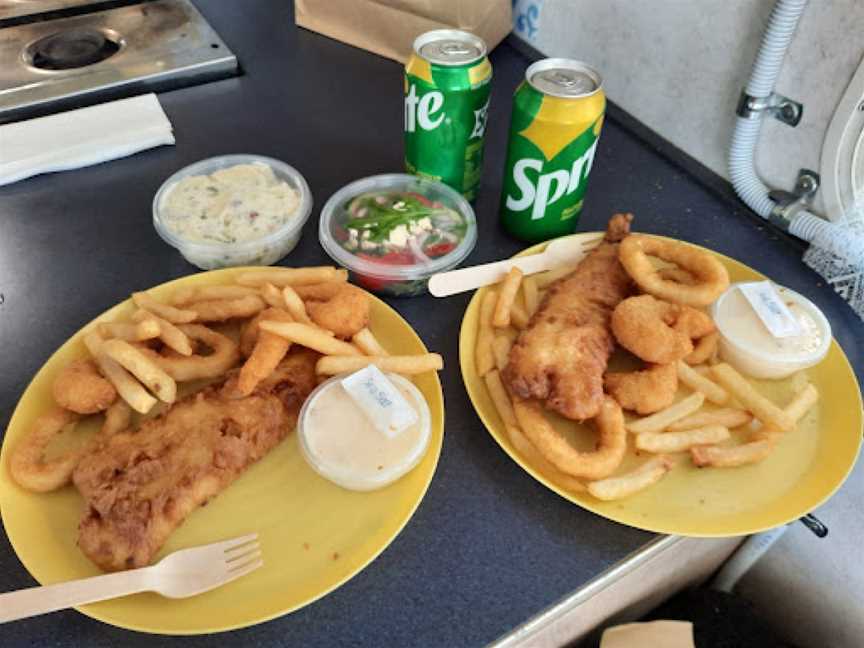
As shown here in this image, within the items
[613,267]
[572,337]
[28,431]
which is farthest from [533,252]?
[28,431]

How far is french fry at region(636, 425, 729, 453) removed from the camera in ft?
3.22

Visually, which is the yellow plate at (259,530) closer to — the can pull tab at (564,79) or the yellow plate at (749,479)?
the yellow plate at (749,479)

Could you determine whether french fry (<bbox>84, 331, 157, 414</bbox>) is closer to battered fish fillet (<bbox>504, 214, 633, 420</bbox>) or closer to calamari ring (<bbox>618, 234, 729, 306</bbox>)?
battered fish fillet (<bbox>504, 214, 633, 420</bbox>)

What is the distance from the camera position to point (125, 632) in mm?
850

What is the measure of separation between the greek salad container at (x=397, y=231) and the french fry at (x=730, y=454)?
0.53 m

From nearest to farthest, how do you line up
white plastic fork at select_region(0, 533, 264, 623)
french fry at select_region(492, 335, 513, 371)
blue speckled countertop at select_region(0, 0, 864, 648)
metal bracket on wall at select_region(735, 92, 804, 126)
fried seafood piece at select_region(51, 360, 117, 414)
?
white plastic fork at select_region(0, 533, 264, 623) < blue speckled countertop at select_region(0, 0, 864, 648) < fried seafood piece at select_region(51, 360, 117, 414) < french fry at select_region(492, 335, 513, 371) < metal bracket on wall at select_region(735, 92, 804, 126)

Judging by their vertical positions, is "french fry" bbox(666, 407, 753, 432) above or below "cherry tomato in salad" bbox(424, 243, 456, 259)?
below

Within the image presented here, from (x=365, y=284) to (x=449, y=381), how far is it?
258 millimetres

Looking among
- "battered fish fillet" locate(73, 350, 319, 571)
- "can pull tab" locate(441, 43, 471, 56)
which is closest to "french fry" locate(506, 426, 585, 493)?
"battered fish fillet" locate(73, 350, 319, 571)

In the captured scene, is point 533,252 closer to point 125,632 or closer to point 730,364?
point 730,364

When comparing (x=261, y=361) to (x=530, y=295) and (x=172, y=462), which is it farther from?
(x=530, y=295)

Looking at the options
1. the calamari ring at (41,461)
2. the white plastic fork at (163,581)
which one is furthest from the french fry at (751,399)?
the calamari ring at (41,461)

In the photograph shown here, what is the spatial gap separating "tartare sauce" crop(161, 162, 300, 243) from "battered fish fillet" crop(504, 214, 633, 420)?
545 mm

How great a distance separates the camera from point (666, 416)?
103 cm
